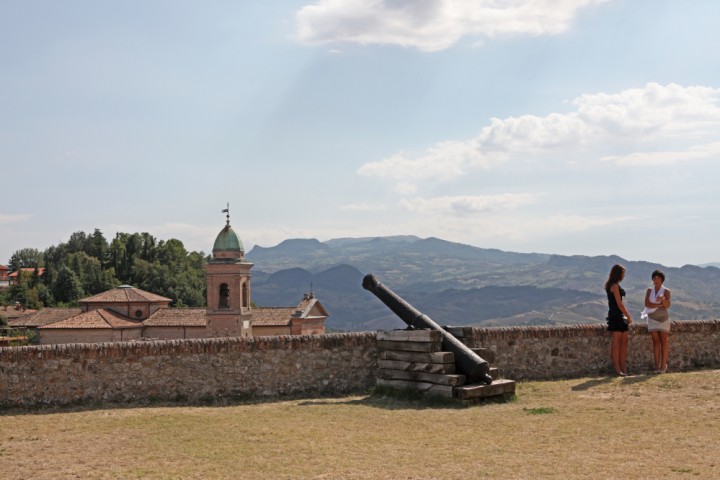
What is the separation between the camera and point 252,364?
39.7ft

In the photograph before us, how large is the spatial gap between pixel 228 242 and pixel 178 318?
43.9ft

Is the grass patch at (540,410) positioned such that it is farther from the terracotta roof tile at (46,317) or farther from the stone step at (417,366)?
the terracotta roof tile at (46,317)

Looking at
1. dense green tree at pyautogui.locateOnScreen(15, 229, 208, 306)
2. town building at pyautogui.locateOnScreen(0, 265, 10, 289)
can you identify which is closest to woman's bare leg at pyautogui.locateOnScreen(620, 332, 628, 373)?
dense green tree at pyautogui.locateOnScreen(15, 229, 208, 306)

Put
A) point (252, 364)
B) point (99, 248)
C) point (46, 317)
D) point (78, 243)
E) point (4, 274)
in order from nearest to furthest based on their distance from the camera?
point (252, 364)
point (46, 317)
point (99, 248)
point (78, 243)
point (4, 274)

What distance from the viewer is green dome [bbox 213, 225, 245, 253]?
1806 inches

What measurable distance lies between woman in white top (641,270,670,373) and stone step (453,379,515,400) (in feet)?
13.6

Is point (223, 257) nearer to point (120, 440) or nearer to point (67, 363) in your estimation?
point (67, 363)

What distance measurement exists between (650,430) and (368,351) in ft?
18.6

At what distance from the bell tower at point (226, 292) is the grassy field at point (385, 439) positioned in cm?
3394

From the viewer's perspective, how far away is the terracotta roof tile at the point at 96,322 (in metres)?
54.1

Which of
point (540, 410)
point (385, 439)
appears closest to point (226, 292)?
point (540, 410)

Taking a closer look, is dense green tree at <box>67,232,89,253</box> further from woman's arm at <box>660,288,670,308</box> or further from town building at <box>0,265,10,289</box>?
woman's arm at <box>660,288,670,308</box>

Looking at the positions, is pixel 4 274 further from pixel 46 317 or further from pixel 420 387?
pixel 420 387

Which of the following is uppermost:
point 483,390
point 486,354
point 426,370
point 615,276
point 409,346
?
point 615,276
